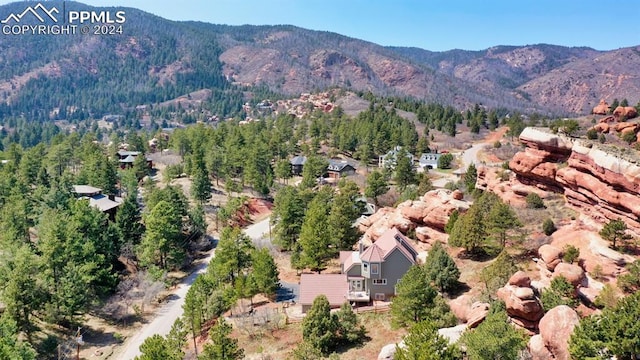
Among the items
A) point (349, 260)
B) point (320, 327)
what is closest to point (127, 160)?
point (349, 260)

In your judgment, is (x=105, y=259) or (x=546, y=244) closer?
(x=546, y=244)

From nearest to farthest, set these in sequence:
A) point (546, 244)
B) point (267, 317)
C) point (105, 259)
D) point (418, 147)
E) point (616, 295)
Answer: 1. point (616, 295)
2. point (546, 244)
3. point (267, 317)
4. point (105, 259)
5. point (418, 147)

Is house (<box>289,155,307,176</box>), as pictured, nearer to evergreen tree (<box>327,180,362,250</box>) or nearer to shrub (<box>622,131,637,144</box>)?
evergreen tree (<box>327,180,362,250</box>)

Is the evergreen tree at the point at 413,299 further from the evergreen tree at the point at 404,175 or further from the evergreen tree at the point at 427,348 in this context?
the evergreen tree at the point at 404,175

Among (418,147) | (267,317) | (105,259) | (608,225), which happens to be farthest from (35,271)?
(418,147)

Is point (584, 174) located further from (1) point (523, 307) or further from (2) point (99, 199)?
(2) point (99, 199)

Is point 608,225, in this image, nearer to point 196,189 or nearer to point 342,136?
point 196,189
